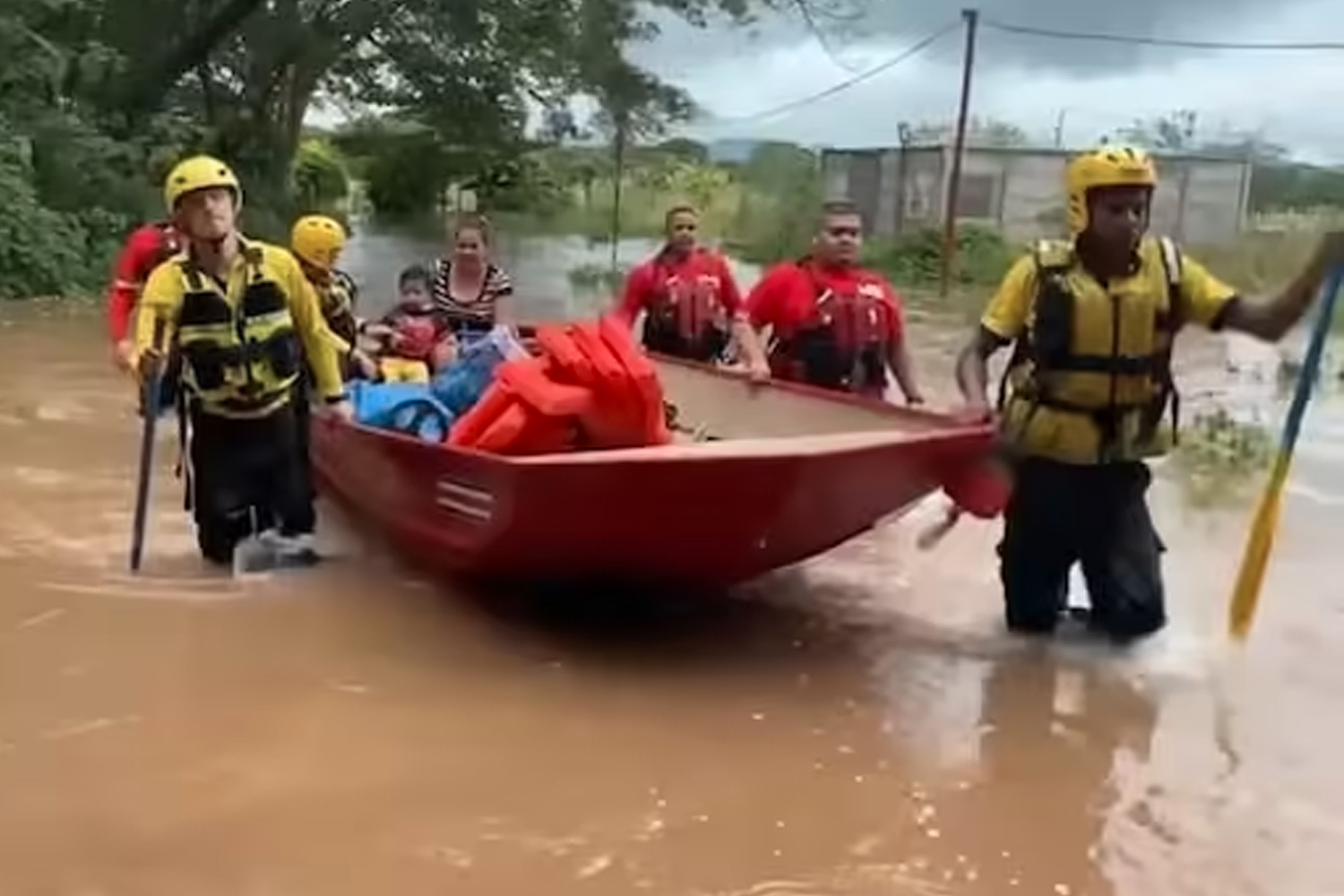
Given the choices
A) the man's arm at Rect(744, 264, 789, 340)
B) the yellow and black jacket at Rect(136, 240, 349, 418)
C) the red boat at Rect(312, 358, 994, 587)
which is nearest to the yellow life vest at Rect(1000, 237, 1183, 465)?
the red boat at Rect(312, 358, 994, 587)

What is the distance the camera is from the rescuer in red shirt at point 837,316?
850 centimetres

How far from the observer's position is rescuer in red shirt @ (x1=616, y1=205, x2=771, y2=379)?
31.3 feet

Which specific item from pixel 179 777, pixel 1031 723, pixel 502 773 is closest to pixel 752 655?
pixel 1031 723

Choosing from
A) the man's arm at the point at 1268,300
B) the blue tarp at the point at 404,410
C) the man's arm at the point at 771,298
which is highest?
the man's arm at the point at 1268,300

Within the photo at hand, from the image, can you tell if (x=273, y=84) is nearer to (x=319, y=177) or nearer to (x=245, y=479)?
(x=319, y=177)

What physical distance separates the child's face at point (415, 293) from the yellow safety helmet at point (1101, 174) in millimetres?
4083

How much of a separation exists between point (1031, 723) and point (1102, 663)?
0.66m

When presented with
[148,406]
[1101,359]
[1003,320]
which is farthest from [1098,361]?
[148,406]

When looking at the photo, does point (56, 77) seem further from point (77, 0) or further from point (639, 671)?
point (639, 671)

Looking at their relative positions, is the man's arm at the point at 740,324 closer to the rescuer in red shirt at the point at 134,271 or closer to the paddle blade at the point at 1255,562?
the paddle blade at the point at 1255,562

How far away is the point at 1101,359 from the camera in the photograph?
20.0 ft

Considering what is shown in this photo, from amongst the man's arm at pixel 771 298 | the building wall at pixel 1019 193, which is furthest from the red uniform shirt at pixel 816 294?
the building wall at pixel 1019 193

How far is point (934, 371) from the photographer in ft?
52.4

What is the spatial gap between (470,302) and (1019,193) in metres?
22.9
